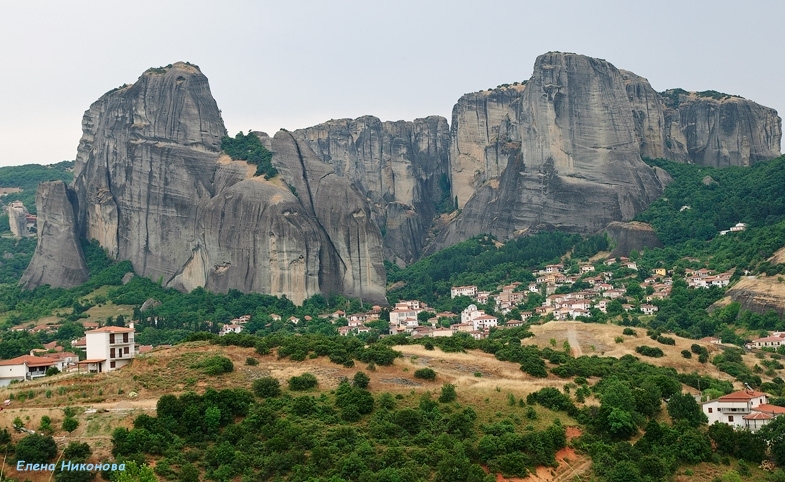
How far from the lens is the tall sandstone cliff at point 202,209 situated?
122375 millimetres

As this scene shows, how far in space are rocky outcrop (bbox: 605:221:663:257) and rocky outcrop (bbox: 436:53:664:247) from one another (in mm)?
5256

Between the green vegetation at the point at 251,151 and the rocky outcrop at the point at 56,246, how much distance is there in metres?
18.5


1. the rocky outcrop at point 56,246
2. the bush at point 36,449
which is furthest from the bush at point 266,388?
the rocky outcrop at point 56,246

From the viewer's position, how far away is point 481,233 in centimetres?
15175

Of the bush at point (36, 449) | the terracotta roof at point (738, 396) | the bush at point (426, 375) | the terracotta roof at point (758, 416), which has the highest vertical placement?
the bush at point (426, 375)

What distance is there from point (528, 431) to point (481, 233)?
3833 inches

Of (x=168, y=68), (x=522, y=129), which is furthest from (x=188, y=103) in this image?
(x=522, y=129)

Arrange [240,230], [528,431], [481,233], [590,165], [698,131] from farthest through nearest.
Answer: [698,131] < [481,233] < [590,165] < [240,230] < [528,431]

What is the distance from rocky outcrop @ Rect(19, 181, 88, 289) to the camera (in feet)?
427

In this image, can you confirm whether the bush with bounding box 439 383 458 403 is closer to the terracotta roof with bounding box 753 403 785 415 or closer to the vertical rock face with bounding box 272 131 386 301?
the terracotta roof with bounding box 753 403 785 415

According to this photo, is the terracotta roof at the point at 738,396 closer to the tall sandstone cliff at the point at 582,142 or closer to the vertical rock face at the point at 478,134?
the tall sandstone cliff at the point at 582,142

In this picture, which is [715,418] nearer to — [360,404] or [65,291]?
[360,404]

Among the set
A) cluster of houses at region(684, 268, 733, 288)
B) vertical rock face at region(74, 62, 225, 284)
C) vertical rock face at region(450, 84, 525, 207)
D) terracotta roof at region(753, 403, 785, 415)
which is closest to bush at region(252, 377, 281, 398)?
terracotta roof at region(753, 403, 785, 415)

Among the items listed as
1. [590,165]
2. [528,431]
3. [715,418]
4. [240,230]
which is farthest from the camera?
[590,165]
